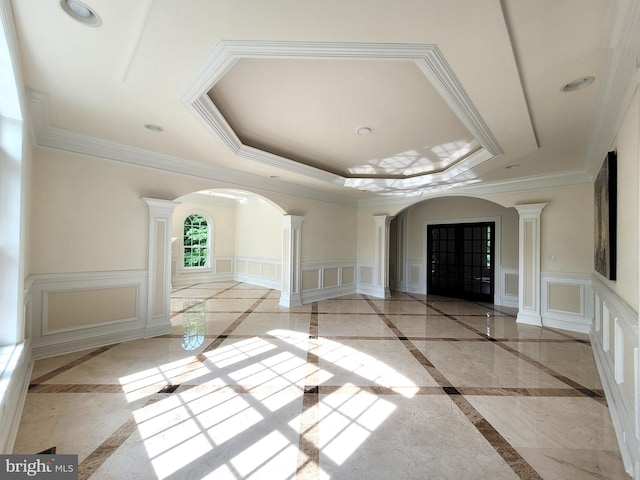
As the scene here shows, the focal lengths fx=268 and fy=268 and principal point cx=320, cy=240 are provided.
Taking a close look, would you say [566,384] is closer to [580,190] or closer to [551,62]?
[551,62]

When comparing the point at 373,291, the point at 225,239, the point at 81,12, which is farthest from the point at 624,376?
the point at 225,239

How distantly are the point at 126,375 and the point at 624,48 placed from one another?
453cm

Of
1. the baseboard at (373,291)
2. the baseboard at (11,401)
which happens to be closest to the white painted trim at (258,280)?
the baseboard at (373,291)

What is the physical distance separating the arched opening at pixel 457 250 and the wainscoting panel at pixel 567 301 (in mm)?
1507

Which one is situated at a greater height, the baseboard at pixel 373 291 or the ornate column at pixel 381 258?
the ornate column at pixel 381 258

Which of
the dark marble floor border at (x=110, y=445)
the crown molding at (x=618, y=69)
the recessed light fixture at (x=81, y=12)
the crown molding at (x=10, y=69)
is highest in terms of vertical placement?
the recessed light fixture at (x=81, y=12)

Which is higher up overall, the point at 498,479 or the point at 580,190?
the point at 580,190

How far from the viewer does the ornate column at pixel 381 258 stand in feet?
21.8

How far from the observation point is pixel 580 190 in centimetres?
430

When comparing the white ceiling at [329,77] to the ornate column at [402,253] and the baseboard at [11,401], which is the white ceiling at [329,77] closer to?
the baseboard at [11,401]

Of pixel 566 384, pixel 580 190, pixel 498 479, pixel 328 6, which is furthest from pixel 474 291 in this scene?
pixel 328 6

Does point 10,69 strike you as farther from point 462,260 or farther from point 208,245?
point 462,260

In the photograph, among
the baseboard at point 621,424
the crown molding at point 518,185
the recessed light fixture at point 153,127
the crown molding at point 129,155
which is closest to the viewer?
the baseboard at point 621,424

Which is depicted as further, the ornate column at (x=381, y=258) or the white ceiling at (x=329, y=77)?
the ornate column at (x=381, y=258)
